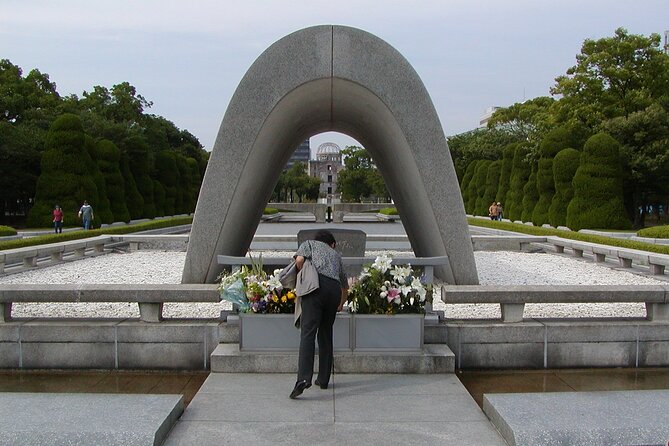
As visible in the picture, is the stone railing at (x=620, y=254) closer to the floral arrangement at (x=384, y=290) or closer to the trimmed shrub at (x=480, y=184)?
the floral arrangement at (x=384, y=290)

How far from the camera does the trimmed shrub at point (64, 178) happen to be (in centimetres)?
2595

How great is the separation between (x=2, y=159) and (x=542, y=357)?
29.7 m

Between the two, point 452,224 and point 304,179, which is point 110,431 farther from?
point 304,179

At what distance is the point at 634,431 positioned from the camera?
370 cm

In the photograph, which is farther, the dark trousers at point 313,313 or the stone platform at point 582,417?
the dark trousers at point 313,313

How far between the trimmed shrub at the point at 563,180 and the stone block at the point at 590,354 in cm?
2294

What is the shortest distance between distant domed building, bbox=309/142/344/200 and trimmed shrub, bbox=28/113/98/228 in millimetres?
81587

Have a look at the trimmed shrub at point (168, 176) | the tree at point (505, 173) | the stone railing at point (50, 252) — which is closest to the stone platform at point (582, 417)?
A: the stone railing at point (50, 252)

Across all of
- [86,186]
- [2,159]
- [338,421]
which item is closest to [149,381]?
[338,421]

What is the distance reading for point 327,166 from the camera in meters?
124

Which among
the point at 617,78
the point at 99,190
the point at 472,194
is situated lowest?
the point at 99,190

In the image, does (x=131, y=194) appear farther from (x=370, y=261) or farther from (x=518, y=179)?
(x=370, y=261)

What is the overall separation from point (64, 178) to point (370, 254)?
57.0 ft

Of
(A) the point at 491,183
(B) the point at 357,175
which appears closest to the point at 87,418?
(A) the point at 491,183
